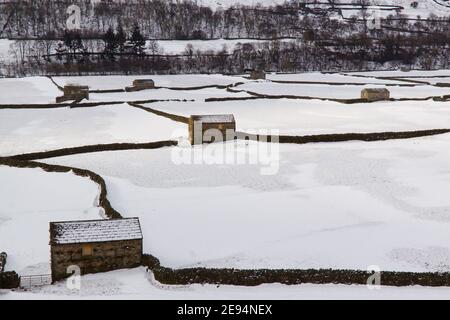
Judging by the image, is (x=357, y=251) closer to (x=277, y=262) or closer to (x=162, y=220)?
(x=277, y=262)

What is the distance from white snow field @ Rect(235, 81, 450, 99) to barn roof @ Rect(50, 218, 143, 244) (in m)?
50.7

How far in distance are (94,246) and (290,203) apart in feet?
37.9

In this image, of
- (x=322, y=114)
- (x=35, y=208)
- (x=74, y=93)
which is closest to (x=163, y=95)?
(x=74, y=93)

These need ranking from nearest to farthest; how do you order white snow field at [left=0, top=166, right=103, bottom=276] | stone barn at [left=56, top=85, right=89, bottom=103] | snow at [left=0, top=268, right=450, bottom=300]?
snow at [left=0, top=268, right=450, bottom=300] → white snow field at [left=0, top=166, right=103, bottom=276] → stone barn at [left=56, top=85, right=89, bottom=103]

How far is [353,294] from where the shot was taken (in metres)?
17.7

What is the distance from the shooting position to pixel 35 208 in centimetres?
2655

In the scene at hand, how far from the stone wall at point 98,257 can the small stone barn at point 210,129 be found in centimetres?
2060

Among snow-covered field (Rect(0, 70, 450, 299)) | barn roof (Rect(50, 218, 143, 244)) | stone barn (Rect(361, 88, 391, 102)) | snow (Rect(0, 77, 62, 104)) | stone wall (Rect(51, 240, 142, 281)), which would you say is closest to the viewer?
stone wall (Rect(51, 240, 142, 281))

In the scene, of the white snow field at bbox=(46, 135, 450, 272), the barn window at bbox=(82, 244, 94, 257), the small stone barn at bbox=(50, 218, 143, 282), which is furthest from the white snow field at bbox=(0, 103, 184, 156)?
the barn window at bbox=(82, 244, 94, 257)

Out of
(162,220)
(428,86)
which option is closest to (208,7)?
(428,86)

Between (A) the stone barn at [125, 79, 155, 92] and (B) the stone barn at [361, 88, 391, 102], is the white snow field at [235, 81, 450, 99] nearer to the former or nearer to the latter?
(B) the stone barn at [361, 88, 391, 102]

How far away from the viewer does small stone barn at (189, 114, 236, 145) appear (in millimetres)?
39469

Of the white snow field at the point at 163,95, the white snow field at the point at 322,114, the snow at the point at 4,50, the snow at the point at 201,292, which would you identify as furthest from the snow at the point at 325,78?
the snow at the point at 201,292

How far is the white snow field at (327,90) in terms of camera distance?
6825cm
